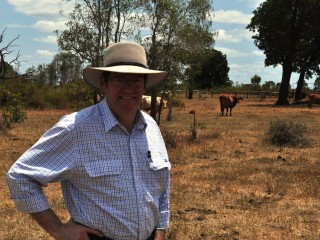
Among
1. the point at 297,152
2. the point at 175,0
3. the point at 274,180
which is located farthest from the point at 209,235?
the point at 175,0

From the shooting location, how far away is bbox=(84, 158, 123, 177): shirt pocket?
85.4 inches

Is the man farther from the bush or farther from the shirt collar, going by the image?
the bush

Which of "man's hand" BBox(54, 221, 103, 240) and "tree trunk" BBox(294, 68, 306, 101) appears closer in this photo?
"man's hand" BBox(54, 221, 103, 240)

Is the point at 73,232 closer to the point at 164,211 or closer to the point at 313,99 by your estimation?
the point at 164,211

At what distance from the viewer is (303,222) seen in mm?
5988

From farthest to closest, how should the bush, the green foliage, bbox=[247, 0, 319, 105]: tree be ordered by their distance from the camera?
bbox=[247, 0, 319, 105]: tree < the green foliage < the bush

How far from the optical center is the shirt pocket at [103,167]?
2170mm

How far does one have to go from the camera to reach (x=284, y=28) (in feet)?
Result: 124

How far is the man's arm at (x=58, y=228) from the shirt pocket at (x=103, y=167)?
0.25 metres

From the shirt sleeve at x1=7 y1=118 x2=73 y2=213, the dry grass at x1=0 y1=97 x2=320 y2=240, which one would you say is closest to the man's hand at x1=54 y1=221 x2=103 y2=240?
the shirt sleeve at x1=7 y1=118 x2=73 y2=213

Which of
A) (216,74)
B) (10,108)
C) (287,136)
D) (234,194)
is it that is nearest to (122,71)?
(234,194)

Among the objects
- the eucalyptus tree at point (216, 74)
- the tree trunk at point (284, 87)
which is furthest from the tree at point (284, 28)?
the eucalyptus tree at point (216, 74)

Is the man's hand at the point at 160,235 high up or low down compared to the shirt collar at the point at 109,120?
down

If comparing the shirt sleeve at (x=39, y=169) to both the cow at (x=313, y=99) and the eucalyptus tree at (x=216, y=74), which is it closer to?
the cow at (x=313, y=99)
